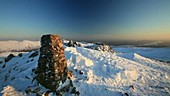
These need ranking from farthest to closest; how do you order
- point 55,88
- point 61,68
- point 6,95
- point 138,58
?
point 138,58
point 61,68
point 55,88
point 6,95

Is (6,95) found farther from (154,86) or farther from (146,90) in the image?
(154,86)

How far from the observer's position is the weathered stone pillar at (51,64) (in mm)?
48375

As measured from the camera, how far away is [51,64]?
49.3 m

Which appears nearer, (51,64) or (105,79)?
(51,64)

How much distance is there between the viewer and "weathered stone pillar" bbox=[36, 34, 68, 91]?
159ft

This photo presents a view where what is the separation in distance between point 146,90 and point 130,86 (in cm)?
451

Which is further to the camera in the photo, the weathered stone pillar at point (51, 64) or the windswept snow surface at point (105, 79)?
the windswept snow surface at point (105, 79)

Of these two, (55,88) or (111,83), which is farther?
(111,83)

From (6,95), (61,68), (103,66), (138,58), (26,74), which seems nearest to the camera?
(6,95)

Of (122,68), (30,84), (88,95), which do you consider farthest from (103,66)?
(30,84)

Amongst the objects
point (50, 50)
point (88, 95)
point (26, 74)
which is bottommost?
point (88, 95)

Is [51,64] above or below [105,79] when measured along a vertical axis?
above

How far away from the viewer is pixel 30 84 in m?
49.5

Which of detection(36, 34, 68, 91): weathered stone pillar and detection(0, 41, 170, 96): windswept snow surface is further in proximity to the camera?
detection(0, 41, 170, 96): windswept snow surface
